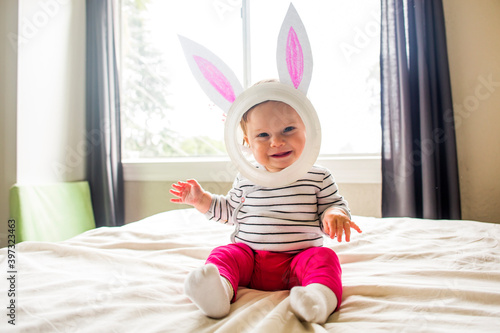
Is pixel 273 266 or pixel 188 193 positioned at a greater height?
pixel 188 193

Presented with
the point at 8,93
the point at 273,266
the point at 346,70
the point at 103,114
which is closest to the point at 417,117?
the point at 346,70

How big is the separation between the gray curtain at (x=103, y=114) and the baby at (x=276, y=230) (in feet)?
5.19

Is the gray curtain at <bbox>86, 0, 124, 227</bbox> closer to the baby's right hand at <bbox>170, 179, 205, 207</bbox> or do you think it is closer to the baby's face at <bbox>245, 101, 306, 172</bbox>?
the baby's right hand at <bbox>170, 179, 205, 207</bbox>

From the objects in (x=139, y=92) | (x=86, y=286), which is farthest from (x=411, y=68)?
(x=139, y=92)

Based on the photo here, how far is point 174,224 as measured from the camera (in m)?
1.36

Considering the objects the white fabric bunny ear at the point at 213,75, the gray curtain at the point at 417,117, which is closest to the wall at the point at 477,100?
the gray curtain at the point at 417,117

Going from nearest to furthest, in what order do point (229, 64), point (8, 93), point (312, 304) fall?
point (312, 304) → point (8, 93) → point (229, 64)

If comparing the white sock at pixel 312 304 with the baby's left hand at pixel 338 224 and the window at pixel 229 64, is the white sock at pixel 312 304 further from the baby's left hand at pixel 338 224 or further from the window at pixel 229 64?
the window at pixel 229 64

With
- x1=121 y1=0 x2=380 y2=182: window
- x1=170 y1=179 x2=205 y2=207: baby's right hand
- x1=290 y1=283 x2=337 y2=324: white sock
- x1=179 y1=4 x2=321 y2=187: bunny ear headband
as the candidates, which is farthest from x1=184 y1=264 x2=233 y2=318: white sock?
x1=121 y1=0 x2=380 y2=182: window

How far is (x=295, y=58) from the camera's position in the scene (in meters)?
0.66

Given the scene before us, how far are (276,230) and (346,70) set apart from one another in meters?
1.51

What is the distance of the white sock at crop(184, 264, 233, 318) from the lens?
0.54m

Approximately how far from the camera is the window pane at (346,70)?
1.87 meters

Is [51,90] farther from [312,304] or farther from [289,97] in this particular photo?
[312,304]
